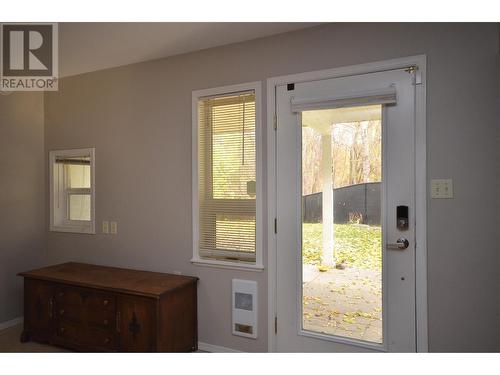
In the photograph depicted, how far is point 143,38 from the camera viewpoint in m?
2.59

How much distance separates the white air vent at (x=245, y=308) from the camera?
101 inches

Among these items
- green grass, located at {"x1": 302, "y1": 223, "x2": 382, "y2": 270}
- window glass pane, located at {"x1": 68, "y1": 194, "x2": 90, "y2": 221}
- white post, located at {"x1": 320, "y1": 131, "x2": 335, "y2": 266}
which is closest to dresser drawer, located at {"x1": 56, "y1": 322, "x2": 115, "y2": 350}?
window glass pane, located at {"x1": 68, "y1": 194, "x2": 90, "y2": 221}

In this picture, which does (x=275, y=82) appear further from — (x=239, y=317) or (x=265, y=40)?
(x=239, y=317)

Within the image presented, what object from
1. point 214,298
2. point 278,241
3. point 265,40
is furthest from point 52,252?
point 265,40

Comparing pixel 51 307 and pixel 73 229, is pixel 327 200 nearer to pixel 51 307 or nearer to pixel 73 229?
pixel 51 307

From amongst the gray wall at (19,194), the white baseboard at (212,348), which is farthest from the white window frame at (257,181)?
the gray wall at (19,194)

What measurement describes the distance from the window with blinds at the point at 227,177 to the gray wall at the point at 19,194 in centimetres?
199

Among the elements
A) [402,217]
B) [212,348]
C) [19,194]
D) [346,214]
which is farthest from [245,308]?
[19,194]

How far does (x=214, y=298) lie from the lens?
273 cm

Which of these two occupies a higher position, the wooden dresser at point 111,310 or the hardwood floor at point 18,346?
the wooden dresser at point 111,310

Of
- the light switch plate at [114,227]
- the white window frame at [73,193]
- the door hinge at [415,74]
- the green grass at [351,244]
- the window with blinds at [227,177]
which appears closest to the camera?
the door hinge at [415,74]

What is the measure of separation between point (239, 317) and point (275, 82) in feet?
6.04

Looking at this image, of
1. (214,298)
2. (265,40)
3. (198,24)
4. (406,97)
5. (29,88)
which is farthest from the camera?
(29,88)

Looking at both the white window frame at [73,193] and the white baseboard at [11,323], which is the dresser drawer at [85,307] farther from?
the white baseboard at [11,323]
